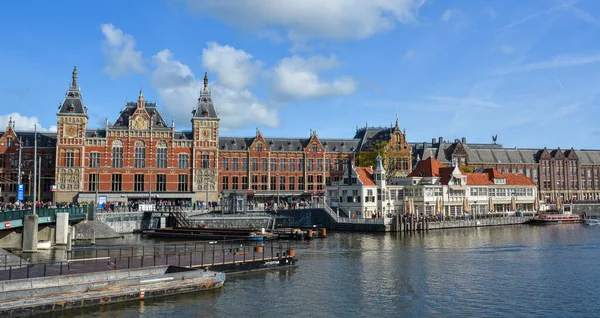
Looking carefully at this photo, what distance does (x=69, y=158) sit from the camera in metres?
94.9

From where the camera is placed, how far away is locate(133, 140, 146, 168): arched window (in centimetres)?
9750

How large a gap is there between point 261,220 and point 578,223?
56.1 meters

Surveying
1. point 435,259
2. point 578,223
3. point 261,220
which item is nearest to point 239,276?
point 435,259

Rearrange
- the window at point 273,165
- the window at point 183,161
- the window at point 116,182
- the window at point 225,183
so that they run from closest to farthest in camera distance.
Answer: the window at point 116,182
the window at point 183,161
the window at point 225,183
the window at point 273,165

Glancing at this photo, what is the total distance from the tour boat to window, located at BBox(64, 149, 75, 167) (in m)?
78.0

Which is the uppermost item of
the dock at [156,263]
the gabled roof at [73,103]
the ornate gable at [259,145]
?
the gabled roof at [73,103]

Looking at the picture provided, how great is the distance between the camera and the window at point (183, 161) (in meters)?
99.3

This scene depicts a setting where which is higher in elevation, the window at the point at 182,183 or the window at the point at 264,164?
the window at the point at 264,164

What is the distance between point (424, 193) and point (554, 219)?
82.9 ft

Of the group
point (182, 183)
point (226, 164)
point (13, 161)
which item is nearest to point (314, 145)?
point (226, 164)

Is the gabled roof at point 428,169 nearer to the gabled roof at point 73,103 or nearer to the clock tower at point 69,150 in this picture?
the clock tower at point 69,150

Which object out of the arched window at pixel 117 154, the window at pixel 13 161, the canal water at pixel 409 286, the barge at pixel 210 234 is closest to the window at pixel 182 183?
the arched window at pixel 117 154

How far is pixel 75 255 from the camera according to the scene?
49.8 metres

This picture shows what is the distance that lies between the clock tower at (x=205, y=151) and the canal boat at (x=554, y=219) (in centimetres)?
5513
